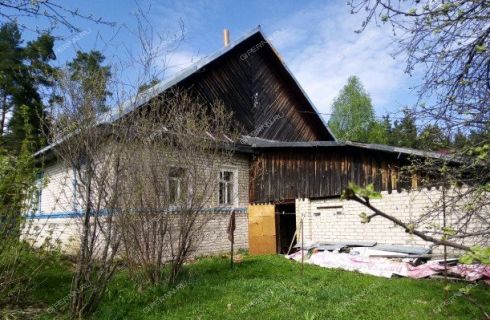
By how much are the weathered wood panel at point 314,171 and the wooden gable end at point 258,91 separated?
1.70 metres

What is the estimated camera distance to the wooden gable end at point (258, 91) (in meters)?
14.5

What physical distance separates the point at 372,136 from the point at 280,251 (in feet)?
92.0

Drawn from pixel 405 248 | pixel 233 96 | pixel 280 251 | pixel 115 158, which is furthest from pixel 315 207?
pixel 115 158

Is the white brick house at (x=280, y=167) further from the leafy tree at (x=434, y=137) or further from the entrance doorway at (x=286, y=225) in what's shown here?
the leafy tree at (x=434, y=137)

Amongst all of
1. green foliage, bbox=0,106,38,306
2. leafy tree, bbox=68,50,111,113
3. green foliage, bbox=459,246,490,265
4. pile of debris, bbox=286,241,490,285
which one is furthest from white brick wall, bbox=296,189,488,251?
green foliage, bbox=459,246,490,265

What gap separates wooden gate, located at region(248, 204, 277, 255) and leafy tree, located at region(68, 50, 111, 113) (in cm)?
748

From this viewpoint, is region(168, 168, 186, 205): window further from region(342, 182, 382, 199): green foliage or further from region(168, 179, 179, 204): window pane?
region(342, 182, 382, 199): green foliage

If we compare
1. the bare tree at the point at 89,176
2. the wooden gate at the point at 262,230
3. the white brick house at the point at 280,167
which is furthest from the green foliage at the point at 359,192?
the wooden gate at the point at 262,230

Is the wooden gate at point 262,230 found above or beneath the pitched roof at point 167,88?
beneath

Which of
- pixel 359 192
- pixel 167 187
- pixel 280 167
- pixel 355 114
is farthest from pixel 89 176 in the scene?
pixel 355 114

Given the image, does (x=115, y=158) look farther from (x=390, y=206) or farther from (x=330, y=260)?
(x=390, y=206)

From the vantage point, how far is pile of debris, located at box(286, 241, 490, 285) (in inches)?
319

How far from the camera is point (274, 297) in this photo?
6.45 m

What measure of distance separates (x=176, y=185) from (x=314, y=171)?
6.73 m
